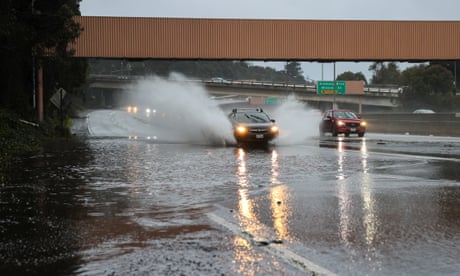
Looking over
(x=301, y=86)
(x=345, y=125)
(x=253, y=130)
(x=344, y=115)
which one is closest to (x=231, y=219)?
(x=253, y=130)

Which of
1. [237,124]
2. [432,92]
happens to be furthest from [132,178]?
[432,92]

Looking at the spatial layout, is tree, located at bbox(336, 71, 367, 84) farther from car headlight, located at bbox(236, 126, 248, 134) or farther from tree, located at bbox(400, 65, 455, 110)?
car headlight, located at bbox(236, 126, 248, 134)

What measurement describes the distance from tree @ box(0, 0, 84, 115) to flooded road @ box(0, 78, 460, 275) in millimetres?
12202

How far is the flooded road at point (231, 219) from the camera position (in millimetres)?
5328

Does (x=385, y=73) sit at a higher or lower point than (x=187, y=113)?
higher

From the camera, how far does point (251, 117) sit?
80.6ft

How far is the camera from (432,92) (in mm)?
87000

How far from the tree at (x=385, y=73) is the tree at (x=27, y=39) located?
108 m

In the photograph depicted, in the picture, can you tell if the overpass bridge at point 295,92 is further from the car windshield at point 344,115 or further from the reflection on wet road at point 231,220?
the reflection on wet road at point 231,220

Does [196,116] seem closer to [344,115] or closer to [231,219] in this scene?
[344,115]

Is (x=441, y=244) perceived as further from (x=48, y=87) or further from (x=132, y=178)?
(x=48, y=87)

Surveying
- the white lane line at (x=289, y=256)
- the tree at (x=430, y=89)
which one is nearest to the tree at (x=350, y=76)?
the tree at (x=430, y=89)

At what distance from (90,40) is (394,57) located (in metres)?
21.1

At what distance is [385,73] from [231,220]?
5308 inches
